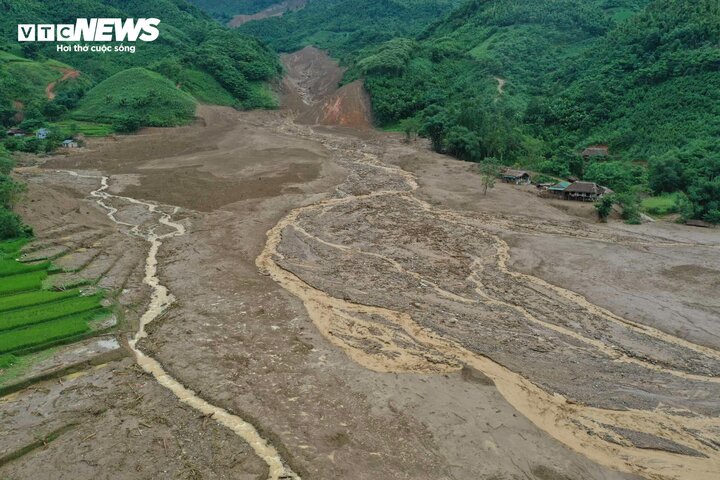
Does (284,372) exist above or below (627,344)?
below

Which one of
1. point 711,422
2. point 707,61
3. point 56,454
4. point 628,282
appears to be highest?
point 707,61

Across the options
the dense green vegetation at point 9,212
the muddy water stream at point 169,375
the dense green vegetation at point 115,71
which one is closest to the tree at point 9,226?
the dense green vegetation at point 9,212

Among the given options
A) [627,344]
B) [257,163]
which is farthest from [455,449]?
[257,163]

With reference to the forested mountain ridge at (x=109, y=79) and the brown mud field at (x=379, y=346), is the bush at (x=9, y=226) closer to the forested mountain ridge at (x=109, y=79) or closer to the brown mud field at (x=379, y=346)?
the brown mud field at (x=379, y=346)

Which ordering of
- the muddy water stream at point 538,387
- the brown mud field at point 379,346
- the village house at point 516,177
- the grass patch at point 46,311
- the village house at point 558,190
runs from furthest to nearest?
1. the village house at point 516,177
2. the village house at point 558,190
3. the grass patch at point 46,311
4. the muddy water stream at point 538,387
5. the brown mud field at point 379,346

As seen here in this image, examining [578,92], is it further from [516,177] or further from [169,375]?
[169,375]

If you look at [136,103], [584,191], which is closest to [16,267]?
[584,191]

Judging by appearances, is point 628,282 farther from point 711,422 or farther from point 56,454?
point 56,454
